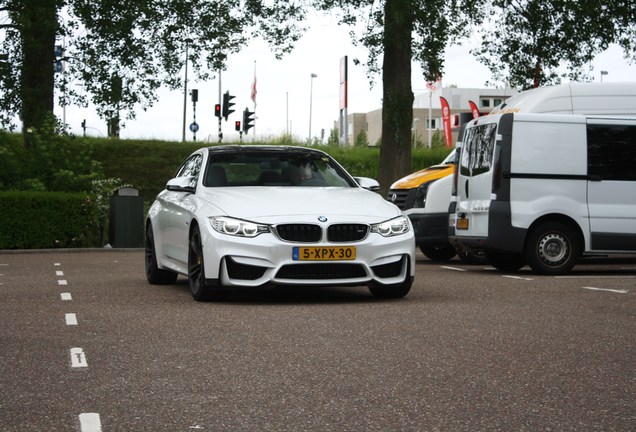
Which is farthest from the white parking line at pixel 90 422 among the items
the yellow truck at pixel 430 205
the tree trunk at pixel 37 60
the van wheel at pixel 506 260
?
the tree trunk at pixel 37 60

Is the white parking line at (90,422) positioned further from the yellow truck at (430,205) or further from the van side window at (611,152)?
the yellow truck at (430,205)

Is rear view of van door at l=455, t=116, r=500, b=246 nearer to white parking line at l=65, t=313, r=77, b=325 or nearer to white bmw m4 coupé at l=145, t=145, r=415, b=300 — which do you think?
white bmw m4 coupé at l=145, t=145, r=415, b=300

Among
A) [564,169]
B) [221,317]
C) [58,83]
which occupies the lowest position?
[221,317]

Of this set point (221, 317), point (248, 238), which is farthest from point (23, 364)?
point (248, 238)

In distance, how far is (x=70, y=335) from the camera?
903 cm

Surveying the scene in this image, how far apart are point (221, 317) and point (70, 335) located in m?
1.61

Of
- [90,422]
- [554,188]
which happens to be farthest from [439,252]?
[90,422]

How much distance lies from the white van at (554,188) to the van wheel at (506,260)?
0.82 meters

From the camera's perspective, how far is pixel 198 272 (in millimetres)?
11719

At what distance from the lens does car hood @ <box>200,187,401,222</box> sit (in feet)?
36.8

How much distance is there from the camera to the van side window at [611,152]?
1577 cm

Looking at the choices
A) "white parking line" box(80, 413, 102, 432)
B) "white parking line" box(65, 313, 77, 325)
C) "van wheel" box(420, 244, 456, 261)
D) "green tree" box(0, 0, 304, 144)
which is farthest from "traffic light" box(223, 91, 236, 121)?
"white parking line" box(80, 413, 102, 432)

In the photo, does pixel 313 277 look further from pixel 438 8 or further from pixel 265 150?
pixel 438 8

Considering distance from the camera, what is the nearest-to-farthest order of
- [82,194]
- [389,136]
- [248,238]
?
[248,238], [82,194], [389,136]
